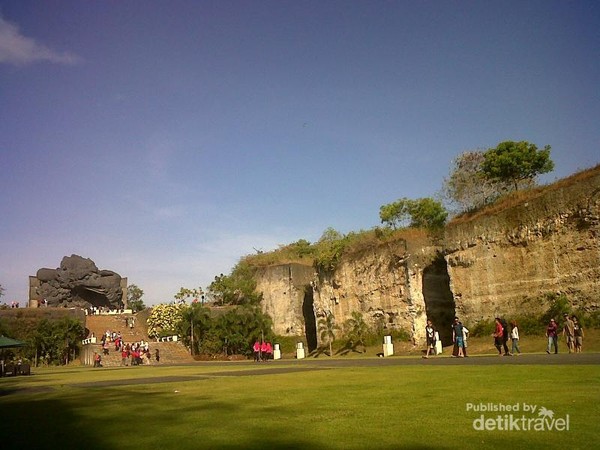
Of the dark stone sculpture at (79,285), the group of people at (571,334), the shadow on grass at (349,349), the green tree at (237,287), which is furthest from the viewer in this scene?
the dark stone sculpture at (79,285)

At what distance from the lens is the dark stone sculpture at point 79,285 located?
70.2 meters

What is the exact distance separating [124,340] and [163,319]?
172 inches

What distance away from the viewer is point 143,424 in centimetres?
807

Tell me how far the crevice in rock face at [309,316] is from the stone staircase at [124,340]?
11.5 metres

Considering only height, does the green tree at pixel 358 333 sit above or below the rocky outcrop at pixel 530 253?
below

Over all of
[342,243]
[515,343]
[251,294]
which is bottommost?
[515,343]

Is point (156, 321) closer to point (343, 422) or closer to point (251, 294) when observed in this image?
point (251, 294)

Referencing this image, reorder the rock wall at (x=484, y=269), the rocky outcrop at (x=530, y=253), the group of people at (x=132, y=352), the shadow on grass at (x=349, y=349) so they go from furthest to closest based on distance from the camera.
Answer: the group of people at (x=132, y=352) < the shadow on grass at (x=349, y=349) < the rock wall at (x=484, y=269) < the rocky outcrop at (x=530, y=253)

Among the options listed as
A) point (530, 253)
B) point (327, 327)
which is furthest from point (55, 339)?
point (530, 253)

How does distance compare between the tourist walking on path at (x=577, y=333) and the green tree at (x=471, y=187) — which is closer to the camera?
the tourist walking on path at (x=577, y=333)

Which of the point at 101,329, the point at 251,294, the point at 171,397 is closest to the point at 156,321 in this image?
the point at 101,329

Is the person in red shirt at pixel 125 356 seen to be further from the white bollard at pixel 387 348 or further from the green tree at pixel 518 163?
the green tree at pixel 518 163

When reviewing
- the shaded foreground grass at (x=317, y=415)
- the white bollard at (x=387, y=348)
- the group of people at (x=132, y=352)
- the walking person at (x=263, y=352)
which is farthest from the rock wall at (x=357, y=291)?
the shaded foreground grass at (x=317, y=415)

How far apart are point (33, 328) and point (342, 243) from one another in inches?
1110
